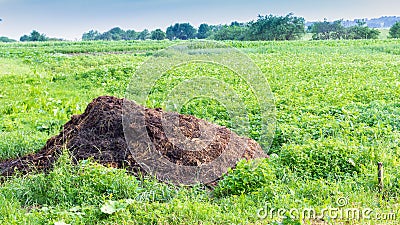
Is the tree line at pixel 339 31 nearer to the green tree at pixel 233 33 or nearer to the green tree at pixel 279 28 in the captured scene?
the green tree at pixel 279 28

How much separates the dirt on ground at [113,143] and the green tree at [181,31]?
233 ft

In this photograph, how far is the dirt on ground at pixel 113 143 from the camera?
5.46m

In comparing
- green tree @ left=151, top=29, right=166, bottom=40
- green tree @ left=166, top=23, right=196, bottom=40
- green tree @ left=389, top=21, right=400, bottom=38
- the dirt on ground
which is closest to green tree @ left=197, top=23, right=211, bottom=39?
green tree @ left=166, top=23, right=196, bottom=40

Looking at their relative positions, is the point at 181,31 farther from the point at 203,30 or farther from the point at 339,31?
the point at 339,31

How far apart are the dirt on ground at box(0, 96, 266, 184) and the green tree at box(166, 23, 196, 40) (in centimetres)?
7115

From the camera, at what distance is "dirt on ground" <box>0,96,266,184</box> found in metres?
5.46

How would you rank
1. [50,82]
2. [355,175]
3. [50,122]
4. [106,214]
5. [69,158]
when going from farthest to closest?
[50,82]
[50,122]
[69,158]
[355,175]
[106,214]

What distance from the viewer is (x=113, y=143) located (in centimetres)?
565

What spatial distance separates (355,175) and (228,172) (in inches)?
56.9

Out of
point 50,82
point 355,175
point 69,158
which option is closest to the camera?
point 355,175

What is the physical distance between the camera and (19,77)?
578 inches

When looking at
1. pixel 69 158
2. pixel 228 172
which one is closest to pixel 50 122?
pixel 69 158

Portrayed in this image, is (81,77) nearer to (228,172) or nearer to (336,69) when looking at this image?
(336,69)

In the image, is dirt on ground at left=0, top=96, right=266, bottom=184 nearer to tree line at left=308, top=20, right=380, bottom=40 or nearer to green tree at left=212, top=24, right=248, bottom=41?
tree line at left=308, top=20, right=380, bottom=40
